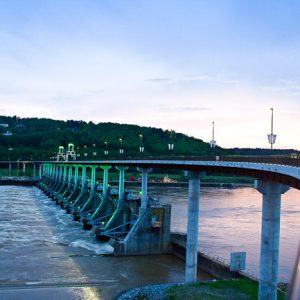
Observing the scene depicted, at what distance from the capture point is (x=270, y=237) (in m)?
20.6

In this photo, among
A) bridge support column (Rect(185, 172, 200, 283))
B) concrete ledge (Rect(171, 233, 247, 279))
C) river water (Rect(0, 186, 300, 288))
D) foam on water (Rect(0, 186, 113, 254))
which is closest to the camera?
bridge support column (Rect(185, 172, 200, 283))

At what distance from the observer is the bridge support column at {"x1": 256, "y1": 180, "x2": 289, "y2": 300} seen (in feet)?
67.7

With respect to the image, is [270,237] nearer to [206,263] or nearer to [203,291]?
[203,291]

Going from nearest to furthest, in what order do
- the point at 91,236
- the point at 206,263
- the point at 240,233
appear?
the point at 206,263 → the point at 91,236 → the point at 240,233

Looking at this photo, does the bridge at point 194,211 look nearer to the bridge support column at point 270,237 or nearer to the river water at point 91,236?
the bridge support column at point 270,237

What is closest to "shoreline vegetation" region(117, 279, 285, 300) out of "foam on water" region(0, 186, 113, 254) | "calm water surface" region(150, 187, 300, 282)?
"calm water surface" region(150, 187, 300, 282)

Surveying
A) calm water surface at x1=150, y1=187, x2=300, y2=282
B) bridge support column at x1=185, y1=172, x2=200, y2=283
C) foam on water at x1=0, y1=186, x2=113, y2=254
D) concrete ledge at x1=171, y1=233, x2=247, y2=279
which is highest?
bridge support column at x1=185, y1=172, x2=200, y2=283

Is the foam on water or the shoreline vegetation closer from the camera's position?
the shoreline vegetation

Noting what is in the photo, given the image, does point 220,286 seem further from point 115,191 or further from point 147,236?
point 115,191

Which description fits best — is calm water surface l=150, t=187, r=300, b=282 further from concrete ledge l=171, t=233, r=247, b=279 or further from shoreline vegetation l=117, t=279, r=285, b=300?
shoreline vegetation l=117, t=279, r=285, b=300

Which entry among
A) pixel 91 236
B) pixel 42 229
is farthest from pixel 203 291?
pixel 42 229

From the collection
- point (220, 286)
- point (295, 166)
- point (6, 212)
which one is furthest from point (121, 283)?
point (6, 212)

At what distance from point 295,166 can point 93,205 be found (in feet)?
161

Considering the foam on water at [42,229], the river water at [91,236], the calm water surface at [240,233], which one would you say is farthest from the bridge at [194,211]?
the calm water surface at [240,233]
